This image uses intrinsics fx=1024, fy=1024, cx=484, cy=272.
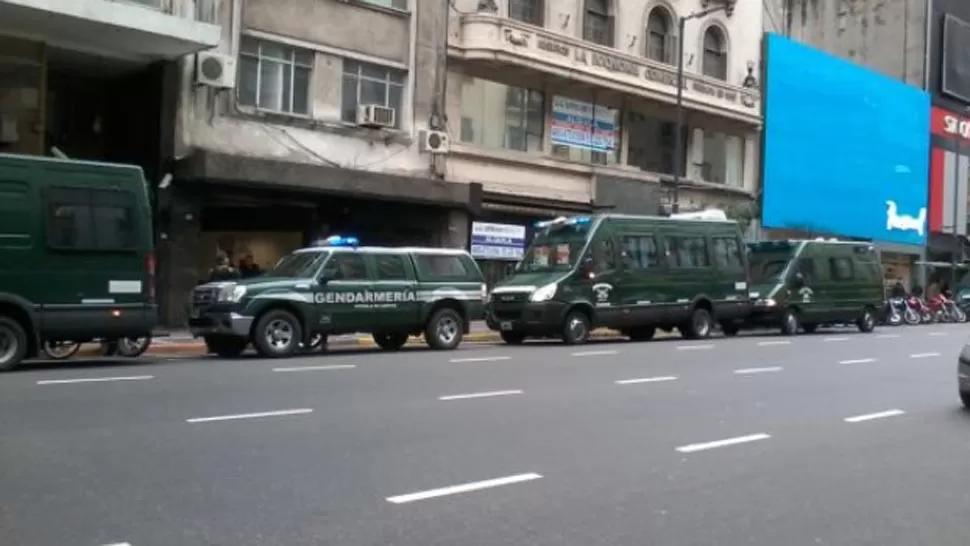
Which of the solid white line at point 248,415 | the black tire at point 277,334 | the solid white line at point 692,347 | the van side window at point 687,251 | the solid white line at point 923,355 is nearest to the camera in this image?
the solid white line at point 248,415

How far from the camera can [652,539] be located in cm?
589

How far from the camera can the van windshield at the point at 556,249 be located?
2116 cm

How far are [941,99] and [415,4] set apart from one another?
34.3 m

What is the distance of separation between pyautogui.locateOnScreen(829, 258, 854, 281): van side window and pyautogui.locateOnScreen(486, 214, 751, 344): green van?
3.77 m

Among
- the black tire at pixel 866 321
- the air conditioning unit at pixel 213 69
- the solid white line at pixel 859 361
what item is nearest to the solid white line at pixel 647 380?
the solid white line at pixel 859 361

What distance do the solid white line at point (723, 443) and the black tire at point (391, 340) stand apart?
10126mm

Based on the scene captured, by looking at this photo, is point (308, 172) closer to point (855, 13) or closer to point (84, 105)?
point (84, 105)

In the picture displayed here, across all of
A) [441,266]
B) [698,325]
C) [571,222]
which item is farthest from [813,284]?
[441,266]

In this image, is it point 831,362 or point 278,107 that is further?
point 278,107

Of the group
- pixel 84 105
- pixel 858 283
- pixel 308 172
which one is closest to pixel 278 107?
pixel 308 172

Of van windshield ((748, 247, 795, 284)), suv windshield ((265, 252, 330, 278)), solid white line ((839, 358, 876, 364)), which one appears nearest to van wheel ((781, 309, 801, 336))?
van windshield ((748, 247, 795, 284))

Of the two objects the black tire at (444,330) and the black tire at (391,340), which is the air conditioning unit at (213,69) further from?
the black tire at (444,330)

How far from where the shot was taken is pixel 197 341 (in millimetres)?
19281

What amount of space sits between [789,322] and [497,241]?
8.04m
